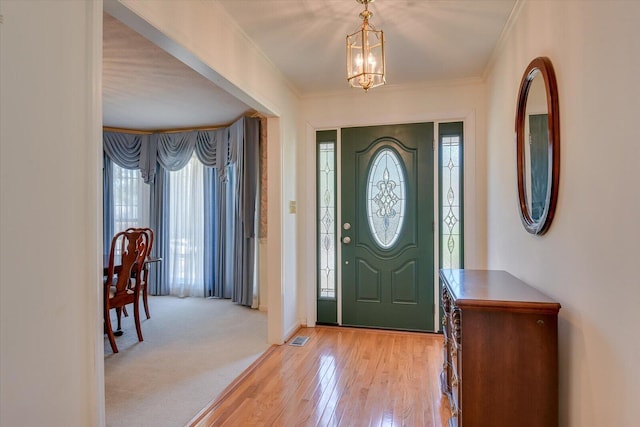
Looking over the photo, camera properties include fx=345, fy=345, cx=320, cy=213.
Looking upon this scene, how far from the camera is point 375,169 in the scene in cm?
357

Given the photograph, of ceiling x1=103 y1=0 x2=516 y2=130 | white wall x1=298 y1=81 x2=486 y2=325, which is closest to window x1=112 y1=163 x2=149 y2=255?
ceiling x1=103 y1=0 x2=516 y2=130

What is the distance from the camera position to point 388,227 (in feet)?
11.6

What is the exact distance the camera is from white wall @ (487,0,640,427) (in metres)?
1.07

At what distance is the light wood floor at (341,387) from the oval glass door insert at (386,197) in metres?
1.04

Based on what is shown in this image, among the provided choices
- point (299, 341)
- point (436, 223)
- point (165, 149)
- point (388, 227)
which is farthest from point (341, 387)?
point (165, 149)

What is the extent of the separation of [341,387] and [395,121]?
97.4 inches

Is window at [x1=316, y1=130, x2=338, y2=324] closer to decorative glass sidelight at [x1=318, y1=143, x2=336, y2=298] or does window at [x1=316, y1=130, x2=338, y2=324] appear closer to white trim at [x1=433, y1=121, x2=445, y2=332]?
decorative glass sidelight at [x1=318, y1=143, x2=336, y2=298]

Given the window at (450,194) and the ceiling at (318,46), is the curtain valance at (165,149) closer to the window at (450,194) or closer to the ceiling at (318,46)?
the ceiling at (318,46)

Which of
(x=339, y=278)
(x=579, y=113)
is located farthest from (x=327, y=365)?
(x=579, y=113)

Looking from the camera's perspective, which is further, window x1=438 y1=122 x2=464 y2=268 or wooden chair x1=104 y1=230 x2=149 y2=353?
window x1=438 y1=122 x2=464 y2=268

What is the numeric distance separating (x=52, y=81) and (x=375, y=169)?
283 centimetres

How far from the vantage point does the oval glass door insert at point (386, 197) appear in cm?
351

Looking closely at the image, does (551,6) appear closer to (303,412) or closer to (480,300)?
(480,300)

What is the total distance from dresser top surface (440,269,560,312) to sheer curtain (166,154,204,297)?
384cm
